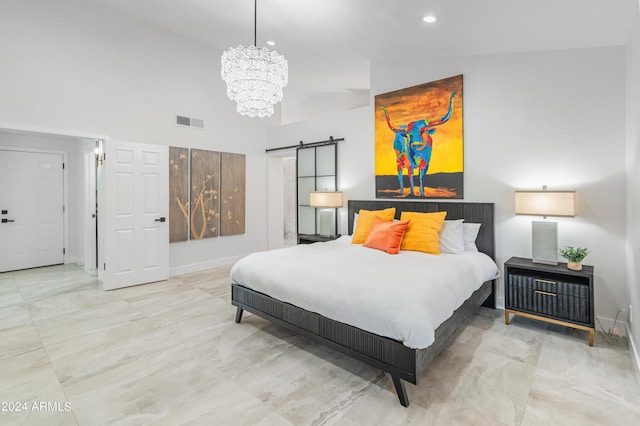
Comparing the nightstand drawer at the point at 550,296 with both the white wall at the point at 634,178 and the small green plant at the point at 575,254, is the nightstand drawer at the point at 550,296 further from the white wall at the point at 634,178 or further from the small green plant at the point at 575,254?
the white wall at the point at 634,178

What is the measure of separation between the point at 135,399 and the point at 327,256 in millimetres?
1877

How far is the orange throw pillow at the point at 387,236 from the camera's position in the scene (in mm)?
3480

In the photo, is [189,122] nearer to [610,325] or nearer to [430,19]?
[430,19]

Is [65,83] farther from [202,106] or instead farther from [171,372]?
[171,372]

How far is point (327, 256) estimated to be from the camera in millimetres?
3172

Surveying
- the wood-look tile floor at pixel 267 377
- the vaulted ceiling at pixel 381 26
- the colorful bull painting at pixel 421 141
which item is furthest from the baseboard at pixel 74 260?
the colorful bull painting at pixel 421 141

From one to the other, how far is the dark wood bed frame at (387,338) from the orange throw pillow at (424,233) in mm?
383

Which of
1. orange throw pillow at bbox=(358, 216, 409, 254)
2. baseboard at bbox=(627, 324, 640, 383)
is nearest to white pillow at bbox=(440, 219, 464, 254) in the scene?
orange throw pillow at bbox=(358, 216, 409, 254)

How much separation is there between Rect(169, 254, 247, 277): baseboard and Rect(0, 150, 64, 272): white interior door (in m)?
2.64

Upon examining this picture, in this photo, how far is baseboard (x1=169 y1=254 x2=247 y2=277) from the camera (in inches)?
203

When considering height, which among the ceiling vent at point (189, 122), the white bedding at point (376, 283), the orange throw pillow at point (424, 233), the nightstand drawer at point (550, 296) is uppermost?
the ceiling vent at point (189, 122)

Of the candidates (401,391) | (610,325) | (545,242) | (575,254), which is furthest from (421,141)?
(401,391)

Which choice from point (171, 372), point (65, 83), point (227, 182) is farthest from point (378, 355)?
point (65, 83)

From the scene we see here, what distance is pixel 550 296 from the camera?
2906 millimetres
